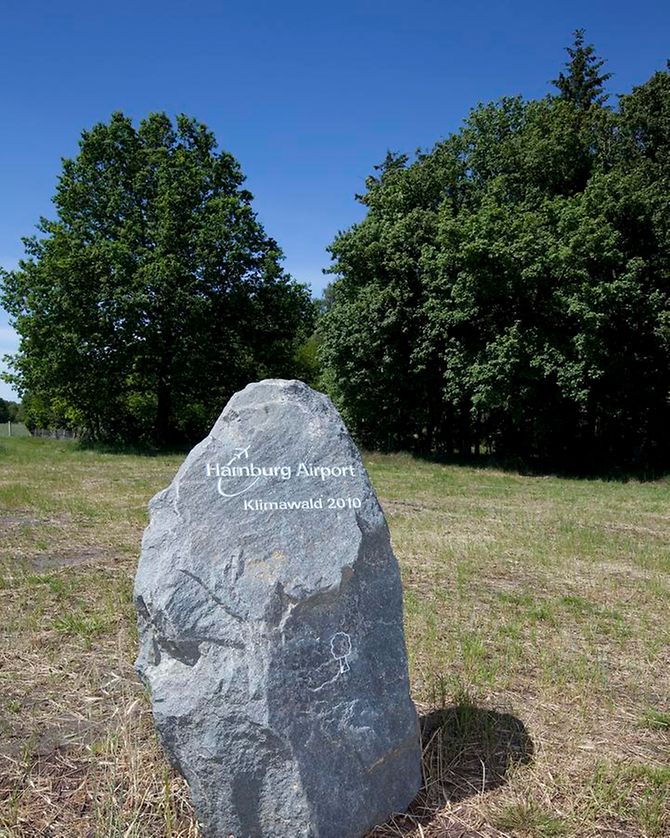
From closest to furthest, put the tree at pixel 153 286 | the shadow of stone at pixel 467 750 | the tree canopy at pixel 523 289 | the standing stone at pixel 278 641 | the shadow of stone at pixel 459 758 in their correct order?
the standing stone at pixel 278 641 < the shadow of stone at pixel 459 758 < the shadow of stone at pixel 467 750 < the tree canopy at pixel 523 289 < the tree at pixel 153 286

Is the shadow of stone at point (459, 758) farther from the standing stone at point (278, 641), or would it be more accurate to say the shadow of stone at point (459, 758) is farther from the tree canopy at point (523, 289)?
the tree canopy at point (523, 289)

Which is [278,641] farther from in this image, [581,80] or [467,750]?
[581,80]

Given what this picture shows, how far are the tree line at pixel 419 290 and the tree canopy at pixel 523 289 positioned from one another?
0.27ft

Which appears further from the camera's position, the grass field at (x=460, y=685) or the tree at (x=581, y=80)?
the tree at (x=581, y=80)

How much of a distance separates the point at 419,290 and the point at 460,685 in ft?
74.7

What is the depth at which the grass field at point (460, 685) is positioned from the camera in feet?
11.9

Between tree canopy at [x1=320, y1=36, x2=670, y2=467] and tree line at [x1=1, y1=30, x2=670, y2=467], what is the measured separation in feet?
0.27

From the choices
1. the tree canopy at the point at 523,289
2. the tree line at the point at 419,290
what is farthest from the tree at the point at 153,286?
the tree canopy at the point at 523,289

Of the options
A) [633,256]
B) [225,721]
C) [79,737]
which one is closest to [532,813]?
[225,721]

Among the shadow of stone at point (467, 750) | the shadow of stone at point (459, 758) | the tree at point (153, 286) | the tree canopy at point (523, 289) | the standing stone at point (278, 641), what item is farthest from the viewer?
the tree at point (153, 286)

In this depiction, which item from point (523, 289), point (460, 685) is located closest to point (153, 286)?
point (523, 289)

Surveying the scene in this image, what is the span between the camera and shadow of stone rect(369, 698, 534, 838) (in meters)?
3.60

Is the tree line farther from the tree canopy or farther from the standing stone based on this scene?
the standing stone

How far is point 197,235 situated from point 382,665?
2671cm
